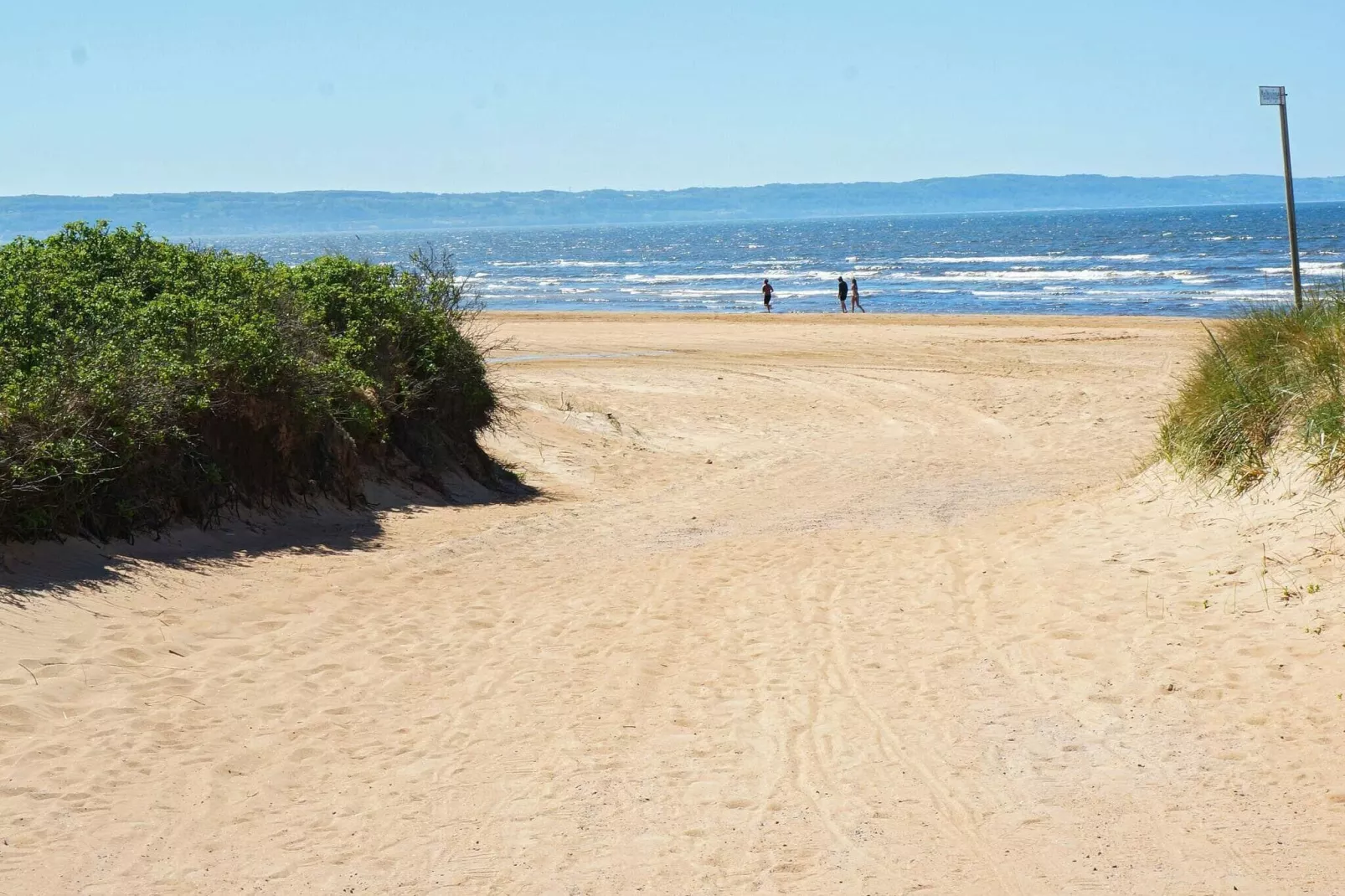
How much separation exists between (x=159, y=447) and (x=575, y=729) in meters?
4.95

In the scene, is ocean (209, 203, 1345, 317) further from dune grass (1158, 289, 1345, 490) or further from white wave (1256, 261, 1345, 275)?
dune grass (1158, 289, 1345, 490)

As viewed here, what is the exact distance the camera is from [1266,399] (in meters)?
10.1

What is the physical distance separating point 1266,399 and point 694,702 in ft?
18.2

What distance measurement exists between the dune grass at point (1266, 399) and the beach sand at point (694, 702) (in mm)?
323

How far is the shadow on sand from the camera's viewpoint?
844cm

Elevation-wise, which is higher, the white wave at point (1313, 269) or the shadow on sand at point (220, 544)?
the white wave at point (1313, 269)

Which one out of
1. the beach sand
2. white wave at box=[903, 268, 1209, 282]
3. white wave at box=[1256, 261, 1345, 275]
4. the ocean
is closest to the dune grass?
the beach sand

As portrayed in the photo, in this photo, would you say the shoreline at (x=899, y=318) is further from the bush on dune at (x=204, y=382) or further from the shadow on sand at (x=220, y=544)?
the shadow on sand at (x=220, y=544)

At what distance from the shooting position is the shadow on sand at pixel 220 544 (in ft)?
27.7

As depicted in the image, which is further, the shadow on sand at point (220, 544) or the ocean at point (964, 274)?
the ocean at point (964, 274)

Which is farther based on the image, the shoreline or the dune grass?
the shoreline

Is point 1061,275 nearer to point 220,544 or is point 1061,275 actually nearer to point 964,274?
point 964,274

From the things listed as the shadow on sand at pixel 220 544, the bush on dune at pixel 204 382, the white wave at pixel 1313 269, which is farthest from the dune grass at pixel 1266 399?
the white wave at pixel 1313 269

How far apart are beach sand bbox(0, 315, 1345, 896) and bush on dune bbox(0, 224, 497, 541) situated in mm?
471
